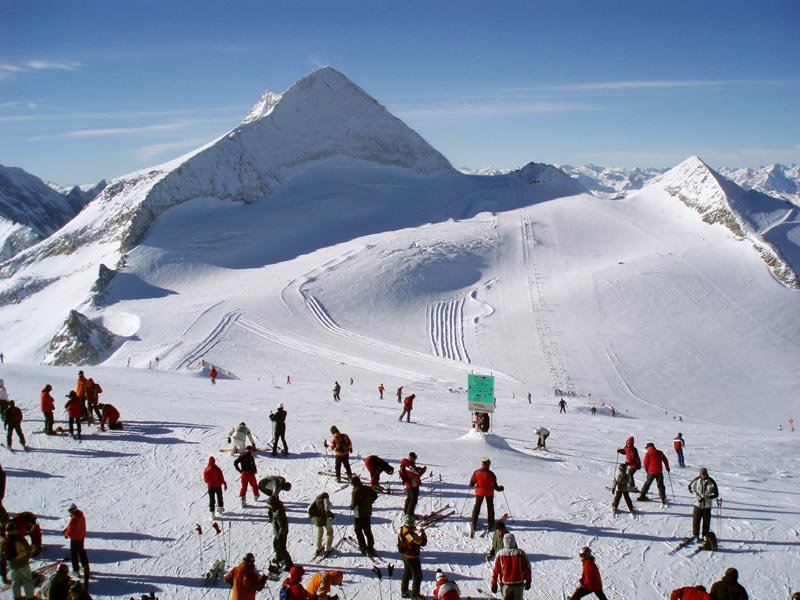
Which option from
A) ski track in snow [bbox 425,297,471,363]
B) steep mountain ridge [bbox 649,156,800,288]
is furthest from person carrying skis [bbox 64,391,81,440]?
steep mountain ridge [bbox 649,156,800,288]

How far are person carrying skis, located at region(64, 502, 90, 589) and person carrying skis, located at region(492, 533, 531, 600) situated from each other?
6007 millimetres

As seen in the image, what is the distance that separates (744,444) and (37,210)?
588 ft

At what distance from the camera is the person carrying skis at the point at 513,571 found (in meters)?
8.12

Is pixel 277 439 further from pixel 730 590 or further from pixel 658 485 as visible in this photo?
pixel 730 590

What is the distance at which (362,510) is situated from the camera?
384 inches

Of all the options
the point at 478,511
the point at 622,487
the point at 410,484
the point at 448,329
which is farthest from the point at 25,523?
the point at 448,329

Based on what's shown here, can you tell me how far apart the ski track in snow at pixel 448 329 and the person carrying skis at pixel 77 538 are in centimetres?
3448

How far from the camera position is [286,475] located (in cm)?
1345

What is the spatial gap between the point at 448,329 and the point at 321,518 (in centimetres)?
3902

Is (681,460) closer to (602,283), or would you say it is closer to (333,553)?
(333,553)

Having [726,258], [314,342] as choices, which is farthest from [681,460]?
[726,258]

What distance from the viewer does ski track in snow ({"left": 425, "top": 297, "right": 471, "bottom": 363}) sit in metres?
44.1

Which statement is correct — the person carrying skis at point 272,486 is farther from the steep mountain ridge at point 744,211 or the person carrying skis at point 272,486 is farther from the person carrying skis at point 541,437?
the steep mountain ridge at point 744,211

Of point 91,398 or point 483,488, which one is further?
point 91,398
